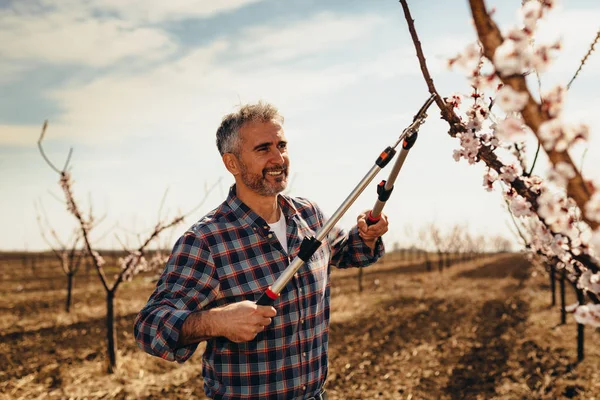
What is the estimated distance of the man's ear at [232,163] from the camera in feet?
8.49

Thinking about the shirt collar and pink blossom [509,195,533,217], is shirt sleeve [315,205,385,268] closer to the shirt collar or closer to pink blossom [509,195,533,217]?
the shirt collar

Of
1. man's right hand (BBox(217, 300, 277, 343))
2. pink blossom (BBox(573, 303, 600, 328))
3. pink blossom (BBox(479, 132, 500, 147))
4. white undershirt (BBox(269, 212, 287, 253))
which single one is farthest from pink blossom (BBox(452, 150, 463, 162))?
white undershirt (BBox(269, 212, 287, 253))

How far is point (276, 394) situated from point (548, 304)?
15.7 m

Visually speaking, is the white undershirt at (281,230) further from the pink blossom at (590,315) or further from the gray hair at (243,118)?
the pink blossom at (590,315)

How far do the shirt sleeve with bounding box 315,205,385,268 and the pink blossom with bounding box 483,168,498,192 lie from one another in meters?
1.01

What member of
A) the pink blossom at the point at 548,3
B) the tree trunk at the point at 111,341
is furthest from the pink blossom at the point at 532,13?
the tree trunk at the point at 111,341

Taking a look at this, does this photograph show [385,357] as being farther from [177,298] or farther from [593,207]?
[593,207]

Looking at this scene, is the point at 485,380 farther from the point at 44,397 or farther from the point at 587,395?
the point at 44,397

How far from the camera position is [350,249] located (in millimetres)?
2750

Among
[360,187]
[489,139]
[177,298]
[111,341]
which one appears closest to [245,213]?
[177,298]

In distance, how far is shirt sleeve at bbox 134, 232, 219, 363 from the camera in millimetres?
1915

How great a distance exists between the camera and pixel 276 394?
86.4 inches

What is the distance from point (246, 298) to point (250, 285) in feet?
0.22

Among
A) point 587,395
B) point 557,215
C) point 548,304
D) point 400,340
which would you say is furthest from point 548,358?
point 557,215
